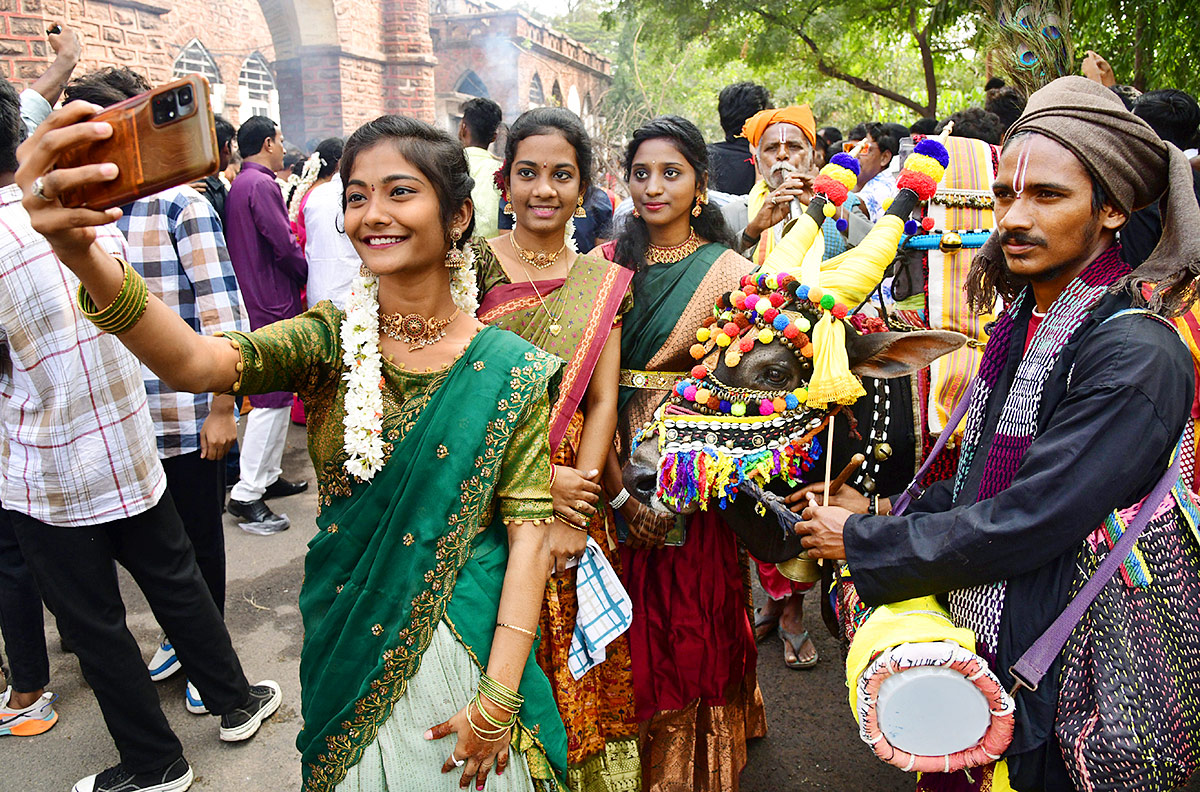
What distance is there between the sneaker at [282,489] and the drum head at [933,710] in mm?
5527

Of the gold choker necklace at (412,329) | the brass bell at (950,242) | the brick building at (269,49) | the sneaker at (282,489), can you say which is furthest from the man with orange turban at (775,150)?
the brick building at (269,49)

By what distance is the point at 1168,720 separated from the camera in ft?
5.78

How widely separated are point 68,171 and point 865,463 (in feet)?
7.41

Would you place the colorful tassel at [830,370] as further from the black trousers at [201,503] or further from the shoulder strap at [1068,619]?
the black trousers at [201,503]

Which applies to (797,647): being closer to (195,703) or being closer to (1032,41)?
(195,703)

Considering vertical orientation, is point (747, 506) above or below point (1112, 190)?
below

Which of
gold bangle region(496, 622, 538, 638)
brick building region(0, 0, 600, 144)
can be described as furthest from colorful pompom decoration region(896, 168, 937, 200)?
brick building region(0, 0, 600, 144)

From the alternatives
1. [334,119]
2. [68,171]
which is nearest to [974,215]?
[68,171]

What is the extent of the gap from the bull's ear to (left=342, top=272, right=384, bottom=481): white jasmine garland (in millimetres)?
1380

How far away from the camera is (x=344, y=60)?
13812 mm

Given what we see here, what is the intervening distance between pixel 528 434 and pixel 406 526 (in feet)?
1.18

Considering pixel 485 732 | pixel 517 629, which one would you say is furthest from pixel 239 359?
pixel 485 732

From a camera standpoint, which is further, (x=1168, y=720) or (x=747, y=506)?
(x=747, y=506)

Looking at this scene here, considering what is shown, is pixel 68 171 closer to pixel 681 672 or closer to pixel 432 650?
pixel 432 650
